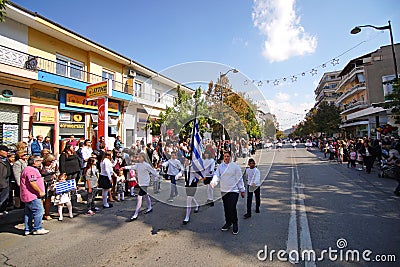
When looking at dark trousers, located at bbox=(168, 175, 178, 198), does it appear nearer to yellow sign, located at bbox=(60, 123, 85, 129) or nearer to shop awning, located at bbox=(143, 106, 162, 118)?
yellow sign, located at bbox=(60, 123, 85, 129)

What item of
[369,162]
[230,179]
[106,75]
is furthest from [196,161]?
[106,75]

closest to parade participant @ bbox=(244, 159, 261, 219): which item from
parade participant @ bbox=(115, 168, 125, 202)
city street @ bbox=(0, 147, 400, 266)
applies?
city street @ bbox=(0, 147, 400, 266)

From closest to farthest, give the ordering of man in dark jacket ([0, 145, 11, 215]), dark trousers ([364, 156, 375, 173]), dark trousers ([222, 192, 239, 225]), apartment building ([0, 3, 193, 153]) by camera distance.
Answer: dark trousers ([222, 192, 239, 225])
man in dark jacket ([0, 145, 11, 215])
apartment building ([0, 3, 193, 153])
dark trousers ([364, 156, 375, 173])

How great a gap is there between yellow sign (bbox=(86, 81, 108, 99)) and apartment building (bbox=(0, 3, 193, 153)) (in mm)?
1895

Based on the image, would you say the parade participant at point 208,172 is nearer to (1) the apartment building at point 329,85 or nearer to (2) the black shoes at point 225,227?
(2) the black shoes at point 225,227

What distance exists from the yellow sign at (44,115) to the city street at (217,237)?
7470 millimetres

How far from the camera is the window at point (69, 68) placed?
13128mm

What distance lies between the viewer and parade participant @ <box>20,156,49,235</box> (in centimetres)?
441

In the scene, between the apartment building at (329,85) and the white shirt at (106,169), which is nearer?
the white shirt at (106,169)

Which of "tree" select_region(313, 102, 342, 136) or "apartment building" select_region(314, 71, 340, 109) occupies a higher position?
"apartment building" select_region(314, 71, 340, 109)

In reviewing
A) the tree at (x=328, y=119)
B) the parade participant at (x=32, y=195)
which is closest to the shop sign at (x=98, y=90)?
the parade participant at (x=32, y=195)

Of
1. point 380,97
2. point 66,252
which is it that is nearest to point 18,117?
point 66,252

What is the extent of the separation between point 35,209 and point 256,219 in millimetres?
4563

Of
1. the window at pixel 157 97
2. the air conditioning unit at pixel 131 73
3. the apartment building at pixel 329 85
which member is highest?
the apartment building at pixel 329 85
